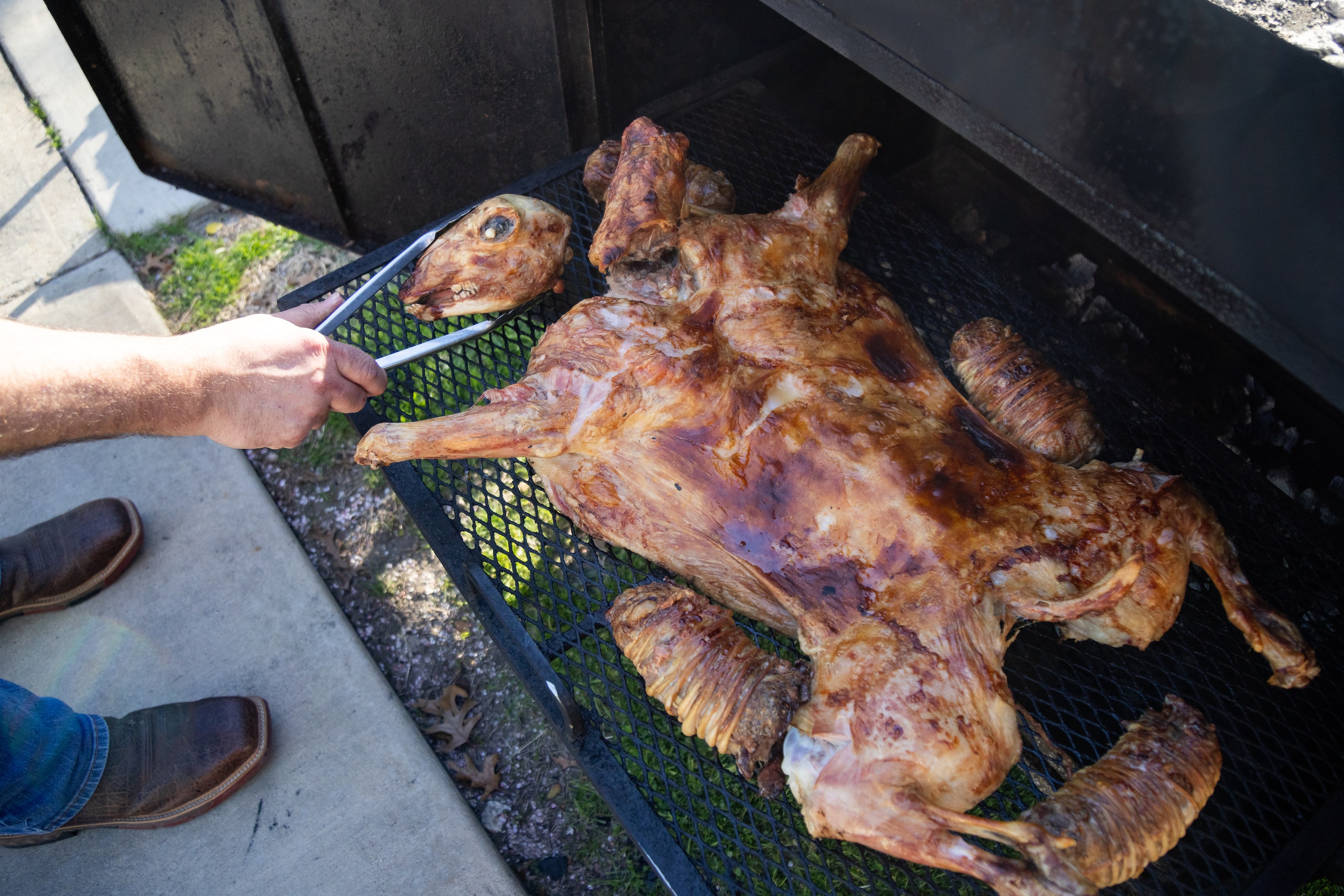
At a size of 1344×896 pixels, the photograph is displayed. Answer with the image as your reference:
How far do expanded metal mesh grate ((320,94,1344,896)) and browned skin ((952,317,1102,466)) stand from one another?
358 millimetres

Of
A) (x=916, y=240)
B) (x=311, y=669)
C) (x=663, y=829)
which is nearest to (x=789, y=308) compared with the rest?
(x=916, y=240)

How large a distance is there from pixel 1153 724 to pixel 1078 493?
1.82 ft

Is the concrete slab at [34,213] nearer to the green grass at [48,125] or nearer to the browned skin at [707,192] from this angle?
the green grass at [48,125]

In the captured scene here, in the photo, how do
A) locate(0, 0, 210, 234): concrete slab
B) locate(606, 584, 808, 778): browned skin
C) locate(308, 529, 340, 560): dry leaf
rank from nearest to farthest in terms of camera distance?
1. locate(606, 584, 808, 778): browned skin
2. locate(308, 529, 340, 560): dry leaf
3. locate(0, 0, 210, 234): concrete slab

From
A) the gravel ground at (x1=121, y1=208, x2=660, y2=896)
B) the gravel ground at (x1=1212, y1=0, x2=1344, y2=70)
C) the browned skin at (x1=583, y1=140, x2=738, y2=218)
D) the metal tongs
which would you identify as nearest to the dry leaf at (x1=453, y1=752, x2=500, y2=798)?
the gravel ground at (x1=121, y1=208, x2=660, y2=896)

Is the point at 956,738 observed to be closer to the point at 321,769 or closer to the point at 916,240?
the point at 916,240

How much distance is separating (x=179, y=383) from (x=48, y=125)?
12.9 ft

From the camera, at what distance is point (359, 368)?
2.29m

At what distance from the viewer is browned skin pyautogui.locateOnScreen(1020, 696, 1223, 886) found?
1.67 metres

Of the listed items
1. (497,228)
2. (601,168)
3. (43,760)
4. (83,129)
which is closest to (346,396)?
(497,228)

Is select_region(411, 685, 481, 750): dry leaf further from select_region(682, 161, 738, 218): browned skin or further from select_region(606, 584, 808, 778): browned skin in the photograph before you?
select_region(682, 161, 738, 218): browned skin

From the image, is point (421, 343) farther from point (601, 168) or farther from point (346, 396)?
point (601, 168)

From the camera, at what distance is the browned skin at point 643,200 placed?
2.39 metres

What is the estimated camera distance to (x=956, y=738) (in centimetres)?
174
